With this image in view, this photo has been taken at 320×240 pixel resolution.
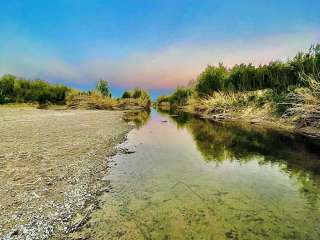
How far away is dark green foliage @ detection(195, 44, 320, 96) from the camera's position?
33.0 m

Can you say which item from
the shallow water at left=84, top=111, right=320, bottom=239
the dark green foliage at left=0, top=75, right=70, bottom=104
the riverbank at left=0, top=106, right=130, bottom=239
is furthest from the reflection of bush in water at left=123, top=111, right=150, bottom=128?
the dark green foliage at left=0, top=75, right=70, bottom=104

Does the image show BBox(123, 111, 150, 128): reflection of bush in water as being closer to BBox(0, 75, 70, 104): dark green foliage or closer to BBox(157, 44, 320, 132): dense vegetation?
BBox(157, 44, 320, 132): dense vegetation

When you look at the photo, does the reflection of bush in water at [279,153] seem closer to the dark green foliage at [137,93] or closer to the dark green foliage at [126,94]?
the dark green foliage at [137,93]

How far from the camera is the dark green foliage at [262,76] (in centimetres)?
3303

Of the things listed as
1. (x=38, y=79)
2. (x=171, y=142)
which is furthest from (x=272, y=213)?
(x=38, y=79)

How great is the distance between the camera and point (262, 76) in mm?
42000

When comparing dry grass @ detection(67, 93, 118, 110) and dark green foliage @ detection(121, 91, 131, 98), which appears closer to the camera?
dry grass @ detection(67, 93, 118, 110)

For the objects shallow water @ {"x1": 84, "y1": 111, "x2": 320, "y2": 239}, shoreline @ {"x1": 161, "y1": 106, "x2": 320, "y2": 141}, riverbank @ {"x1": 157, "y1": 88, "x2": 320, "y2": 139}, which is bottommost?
shallow water @ {"x1": 84, "y1": 111, "x2": 320, "y2": 239}

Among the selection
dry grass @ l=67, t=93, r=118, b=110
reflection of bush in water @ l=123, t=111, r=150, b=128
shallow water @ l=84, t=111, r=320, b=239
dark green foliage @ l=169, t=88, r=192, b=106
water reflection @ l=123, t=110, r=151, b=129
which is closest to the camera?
shallow water @ l=84, t=111, r=320, b=239

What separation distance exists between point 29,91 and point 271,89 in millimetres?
63524

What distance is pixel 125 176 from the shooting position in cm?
962

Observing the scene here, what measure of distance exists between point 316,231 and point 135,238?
415 cm

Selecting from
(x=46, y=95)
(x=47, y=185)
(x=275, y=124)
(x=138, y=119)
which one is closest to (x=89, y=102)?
(x=46, y=95)

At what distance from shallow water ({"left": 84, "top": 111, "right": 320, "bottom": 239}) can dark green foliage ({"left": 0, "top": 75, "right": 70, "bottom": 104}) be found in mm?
62656
